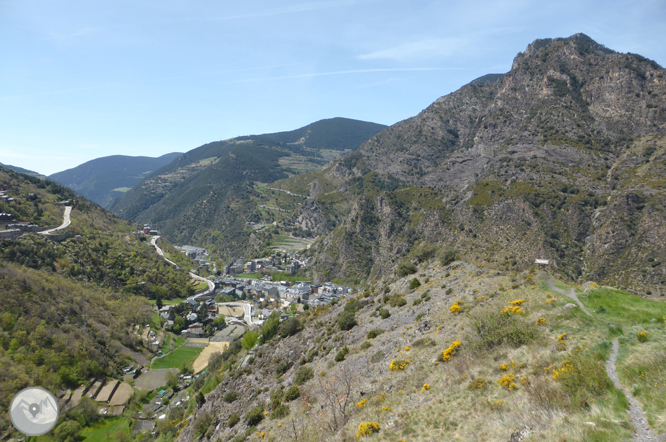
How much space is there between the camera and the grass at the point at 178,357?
2641 inches

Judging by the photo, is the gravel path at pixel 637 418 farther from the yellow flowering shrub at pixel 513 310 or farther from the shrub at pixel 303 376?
the shrub at pixel 303 376

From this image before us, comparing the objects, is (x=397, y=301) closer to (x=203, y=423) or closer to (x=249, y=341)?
(x=203, y=423)

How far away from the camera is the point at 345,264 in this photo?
134m

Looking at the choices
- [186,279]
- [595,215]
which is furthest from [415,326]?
[186,279]

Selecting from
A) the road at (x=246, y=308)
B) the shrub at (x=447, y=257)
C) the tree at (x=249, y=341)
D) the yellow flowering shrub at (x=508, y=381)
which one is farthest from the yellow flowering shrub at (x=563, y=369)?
the road at (x=246, y=308)

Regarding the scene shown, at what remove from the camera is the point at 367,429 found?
12.4 m

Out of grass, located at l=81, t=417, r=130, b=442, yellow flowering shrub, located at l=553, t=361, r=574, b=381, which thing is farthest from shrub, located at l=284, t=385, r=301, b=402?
grass, located at l=81, t=417, r=130, b=442

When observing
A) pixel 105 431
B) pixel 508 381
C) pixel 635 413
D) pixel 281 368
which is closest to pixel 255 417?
pixel 281 368

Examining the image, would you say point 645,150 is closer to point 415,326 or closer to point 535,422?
point 415,326

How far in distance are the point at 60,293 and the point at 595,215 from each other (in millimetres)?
134612

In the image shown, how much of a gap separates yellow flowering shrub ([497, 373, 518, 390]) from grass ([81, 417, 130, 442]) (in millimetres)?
56291

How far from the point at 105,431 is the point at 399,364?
54.3 metres

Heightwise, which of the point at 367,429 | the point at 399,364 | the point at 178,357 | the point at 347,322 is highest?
the point at 367,429

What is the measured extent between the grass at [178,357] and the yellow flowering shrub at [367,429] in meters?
68.6
